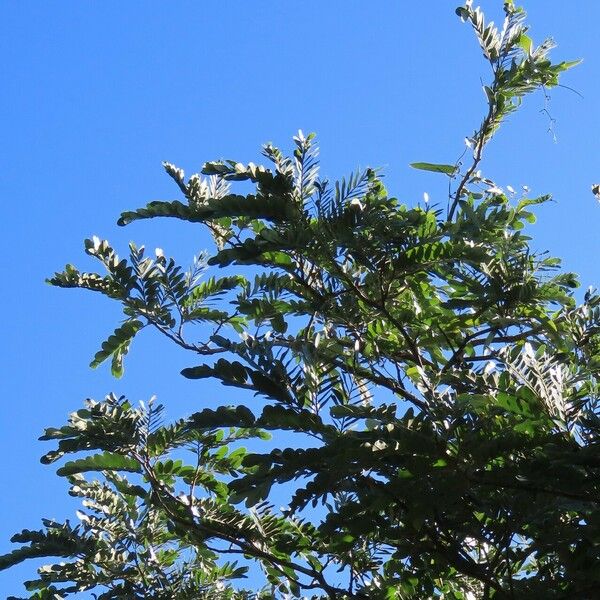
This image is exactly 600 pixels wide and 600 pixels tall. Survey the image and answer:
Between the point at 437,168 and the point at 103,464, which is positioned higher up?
Answer: the point at 437,168

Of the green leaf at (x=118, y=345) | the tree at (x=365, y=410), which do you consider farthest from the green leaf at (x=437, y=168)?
the green leaf at (x=118, y=345)

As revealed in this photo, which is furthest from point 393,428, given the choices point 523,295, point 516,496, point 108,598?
point 108,598

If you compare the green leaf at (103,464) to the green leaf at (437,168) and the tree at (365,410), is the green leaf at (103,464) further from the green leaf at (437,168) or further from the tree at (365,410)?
the green leaf at (437,168)

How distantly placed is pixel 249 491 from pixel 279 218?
855 mm

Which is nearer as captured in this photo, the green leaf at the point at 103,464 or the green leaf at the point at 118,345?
the green leaf at the point at 103,464

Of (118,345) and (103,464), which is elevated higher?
(118,345)

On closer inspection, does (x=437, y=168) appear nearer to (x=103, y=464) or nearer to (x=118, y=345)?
(x=118, y=345)

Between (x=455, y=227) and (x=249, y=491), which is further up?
(x=455, y=227)

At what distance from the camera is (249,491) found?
106 inches

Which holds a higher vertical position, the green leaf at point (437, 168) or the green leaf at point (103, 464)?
the green leaf at point (437, 168)

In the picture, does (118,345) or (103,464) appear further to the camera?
(118,345)

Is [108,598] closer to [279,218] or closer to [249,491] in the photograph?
[249,491]

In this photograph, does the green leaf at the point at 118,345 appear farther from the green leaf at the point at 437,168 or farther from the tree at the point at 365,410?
the green leaf at the point at 437,168

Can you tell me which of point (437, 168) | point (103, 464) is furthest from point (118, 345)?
point (437, 168)
